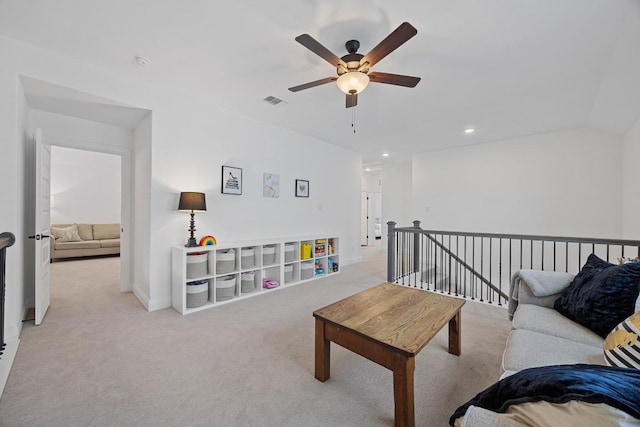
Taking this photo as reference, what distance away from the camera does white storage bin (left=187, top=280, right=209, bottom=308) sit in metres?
3.01

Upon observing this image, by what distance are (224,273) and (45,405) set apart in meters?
1.82

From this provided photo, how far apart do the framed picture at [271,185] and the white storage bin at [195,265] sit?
1421 millimetres

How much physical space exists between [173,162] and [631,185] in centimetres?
602

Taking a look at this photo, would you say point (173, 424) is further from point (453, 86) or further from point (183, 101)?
point (453, 86)

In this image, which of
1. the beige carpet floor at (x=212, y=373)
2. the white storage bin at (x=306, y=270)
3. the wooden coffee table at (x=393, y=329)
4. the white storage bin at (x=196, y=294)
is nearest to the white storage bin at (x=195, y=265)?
the white storage bin at (x=196, y=294)

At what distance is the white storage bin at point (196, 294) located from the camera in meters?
3.01

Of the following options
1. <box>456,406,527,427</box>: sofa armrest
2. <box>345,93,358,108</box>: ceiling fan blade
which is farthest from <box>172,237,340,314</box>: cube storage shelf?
<box>456,406,527,427</box>: sofa armrest

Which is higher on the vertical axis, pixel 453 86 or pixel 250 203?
pixel 453 86

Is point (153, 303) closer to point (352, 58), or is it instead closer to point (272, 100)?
point (272, 100)

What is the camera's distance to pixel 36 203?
104 inches

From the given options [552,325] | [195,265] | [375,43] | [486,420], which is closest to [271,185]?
[195,265]

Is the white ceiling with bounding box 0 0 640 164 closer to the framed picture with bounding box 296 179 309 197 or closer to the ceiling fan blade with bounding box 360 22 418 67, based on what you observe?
the ceiling fan blade with bounding box 360 22 418 67

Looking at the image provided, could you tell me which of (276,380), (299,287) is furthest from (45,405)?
(299,287)

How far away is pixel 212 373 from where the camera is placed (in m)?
1.89
